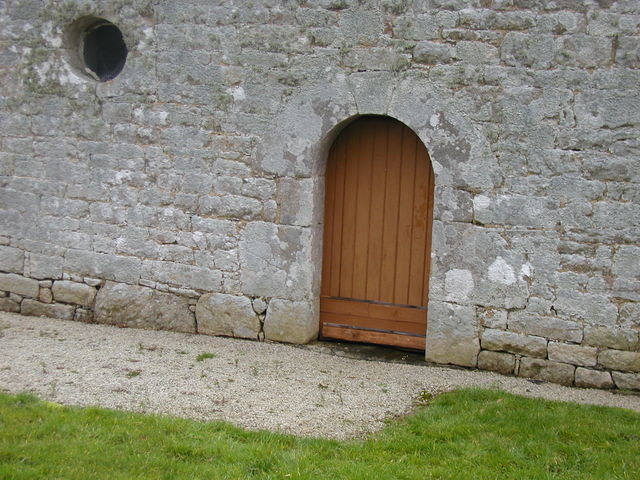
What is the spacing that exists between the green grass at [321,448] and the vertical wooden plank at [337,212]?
198 centimetres

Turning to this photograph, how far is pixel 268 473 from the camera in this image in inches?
163

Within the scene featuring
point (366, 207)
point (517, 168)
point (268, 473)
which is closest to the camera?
point (268, 473)

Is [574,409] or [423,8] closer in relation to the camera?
[574,409]

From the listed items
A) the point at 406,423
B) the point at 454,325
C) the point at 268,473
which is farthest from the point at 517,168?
the point at 268,473

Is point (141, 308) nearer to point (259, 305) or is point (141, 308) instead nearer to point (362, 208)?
point (259, 305)

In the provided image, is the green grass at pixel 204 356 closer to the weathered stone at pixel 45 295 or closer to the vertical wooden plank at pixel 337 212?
the vertical wooden plank at pixel 337 212

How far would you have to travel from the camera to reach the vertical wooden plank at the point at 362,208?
6.60 metres

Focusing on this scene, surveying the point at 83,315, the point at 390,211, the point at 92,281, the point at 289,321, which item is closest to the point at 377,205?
the point at 390,211

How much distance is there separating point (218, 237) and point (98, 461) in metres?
2.88

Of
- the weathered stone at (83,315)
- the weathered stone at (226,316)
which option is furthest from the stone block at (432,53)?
the weathered stone at (83,315)

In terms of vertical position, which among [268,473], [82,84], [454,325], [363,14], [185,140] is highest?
[363,14]

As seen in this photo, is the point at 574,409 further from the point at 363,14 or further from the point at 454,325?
the point at 363,14

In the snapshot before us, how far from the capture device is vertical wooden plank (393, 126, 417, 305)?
21.2 feet

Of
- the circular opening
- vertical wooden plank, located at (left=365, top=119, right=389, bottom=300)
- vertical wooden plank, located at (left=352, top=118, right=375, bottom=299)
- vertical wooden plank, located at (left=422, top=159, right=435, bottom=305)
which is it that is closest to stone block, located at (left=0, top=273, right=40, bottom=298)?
the circular opening
